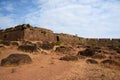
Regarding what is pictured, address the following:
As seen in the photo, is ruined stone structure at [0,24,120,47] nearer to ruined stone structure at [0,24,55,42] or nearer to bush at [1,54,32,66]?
ruined stone structure at [0,24,55,42]

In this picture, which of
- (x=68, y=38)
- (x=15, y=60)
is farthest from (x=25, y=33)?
(x=68, y=38)

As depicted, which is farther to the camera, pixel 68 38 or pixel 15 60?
pixel 68 38

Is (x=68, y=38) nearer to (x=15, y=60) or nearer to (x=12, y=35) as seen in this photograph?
(x=12, y=35)

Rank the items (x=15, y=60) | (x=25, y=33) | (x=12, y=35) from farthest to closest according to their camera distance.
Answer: (x=12, y=35) < (x=25, y=33) < (x=15, y=60)

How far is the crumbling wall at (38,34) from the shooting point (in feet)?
84.2

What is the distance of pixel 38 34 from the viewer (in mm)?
27672

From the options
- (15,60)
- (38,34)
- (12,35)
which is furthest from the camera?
(38,34)

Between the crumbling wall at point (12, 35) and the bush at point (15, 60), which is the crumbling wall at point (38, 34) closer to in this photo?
the crumbling wall at point (12, 35)

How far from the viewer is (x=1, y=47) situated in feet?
65.6

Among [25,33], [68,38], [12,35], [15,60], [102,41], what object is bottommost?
[15,60]

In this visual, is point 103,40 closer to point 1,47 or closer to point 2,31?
point 2,31

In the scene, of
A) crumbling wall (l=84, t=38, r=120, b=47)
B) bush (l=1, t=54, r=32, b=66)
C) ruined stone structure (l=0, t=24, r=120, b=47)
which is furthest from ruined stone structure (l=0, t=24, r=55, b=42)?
crumbling wall (l=84, t=38, r=120, b=47)

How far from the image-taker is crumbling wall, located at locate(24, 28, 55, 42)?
25.7 m

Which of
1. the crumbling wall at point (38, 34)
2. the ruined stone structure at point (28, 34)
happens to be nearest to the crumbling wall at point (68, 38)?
the ruined stone structure at point (28, 34)
